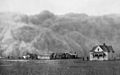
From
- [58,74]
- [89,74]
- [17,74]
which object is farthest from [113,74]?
[17,74]

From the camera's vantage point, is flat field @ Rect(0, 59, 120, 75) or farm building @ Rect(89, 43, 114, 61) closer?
flat field @ Rect(0, 59, 120, 75)

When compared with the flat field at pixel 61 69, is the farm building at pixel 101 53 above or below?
above

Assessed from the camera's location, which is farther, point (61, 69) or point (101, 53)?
point (101, 53)

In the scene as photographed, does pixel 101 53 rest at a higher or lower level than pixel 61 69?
higher

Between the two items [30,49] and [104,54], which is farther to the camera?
[30,49]

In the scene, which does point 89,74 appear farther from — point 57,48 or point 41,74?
point 57,48

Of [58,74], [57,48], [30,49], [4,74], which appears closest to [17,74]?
[4,74]

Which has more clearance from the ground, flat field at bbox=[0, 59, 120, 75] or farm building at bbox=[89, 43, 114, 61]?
farm building at bbox=[89, 43, 114, 61]

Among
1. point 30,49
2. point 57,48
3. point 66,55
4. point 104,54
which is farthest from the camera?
point 57,48

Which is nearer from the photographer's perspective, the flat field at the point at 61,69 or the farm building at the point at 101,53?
the flat field at the point at 61,69

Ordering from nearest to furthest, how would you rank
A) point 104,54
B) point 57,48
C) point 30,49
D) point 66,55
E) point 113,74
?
1. point 113,74
2. point 104,54
3. point 66,55
4. point 30,49
5. point 57,48
